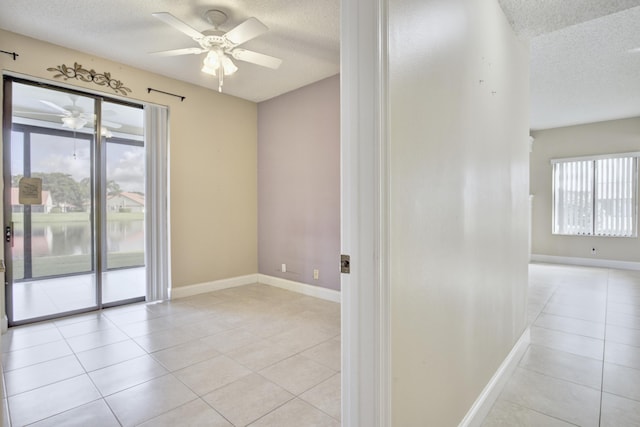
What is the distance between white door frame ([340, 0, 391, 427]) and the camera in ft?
3.59

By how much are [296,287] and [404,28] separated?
3.78 meters

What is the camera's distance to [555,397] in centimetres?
207

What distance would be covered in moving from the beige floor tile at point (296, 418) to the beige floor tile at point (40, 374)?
153 centimetres

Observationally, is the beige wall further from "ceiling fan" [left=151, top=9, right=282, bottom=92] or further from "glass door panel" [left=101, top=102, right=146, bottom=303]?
"ceiling fan" [left=151, top=9, right=282, bottom=92]

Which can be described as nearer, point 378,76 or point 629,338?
point 378,76

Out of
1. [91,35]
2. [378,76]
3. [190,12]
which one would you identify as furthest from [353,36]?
[91,35]

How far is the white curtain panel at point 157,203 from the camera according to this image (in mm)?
3971

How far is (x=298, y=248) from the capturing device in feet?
14.9

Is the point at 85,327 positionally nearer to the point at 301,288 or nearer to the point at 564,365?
the point at 301,288

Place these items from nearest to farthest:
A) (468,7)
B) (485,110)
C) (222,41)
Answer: (468,7), (485,110), (222,41)

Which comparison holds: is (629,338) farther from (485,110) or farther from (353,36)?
(353,36)

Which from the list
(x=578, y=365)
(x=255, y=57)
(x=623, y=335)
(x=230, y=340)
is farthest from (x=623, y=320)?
(x=255, y=57)

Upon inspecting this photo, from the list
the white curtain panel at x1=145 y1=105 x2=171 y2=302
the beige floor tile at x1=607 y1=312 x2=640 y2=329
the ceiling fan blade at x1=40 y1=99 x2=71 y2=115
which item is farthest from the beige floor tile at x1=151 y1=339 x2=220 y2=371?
the beige floor tile at x1=607 y1=312 x2=640 y2=329

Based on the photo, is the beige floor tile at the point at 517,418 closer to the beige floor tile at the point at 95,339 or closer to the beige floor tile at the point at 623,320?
the beige floor tile at the point at 623,320
